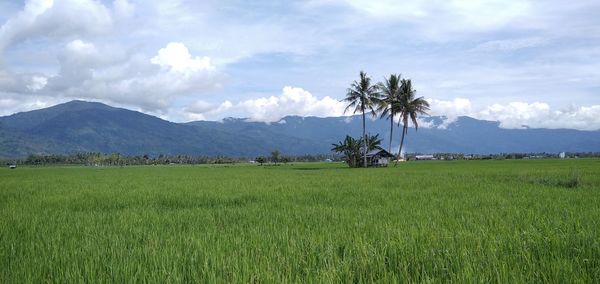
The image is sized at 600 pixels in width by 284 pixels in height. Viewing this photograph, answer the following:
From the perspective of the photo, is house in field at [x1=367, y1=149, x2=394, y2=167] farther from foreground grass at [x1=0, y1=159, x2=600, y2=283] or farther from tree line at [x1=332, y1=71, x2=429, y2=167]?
foreground grass at [x1=0, y1=159, x2=600, y2=283]

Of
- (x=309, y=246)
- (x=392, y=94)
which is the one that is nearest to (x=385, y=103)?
(x=392, y=94)

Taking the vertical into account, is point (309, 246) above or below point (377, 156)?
below

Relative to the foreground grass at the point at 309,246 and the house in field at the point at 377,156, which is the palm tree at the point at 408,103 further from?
the foreground grass at the point at 309,246

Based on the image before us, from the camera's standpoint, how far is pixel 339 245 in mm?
5602

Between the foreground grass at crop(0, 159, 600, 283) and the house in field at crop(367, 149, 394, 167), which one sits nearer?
the foreground grass at crop(0, 159, 600, 283)

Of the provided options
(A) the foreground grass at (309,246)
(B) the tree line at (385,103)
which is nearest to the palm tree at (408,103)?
(B) the tree line at (385,103)

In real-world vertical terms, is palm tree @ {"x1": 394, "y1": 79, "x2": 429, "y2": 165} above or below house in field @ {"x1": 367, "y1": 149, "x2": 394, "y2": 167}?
above

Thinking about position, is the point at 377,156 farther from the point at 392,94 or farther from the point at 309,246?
the point at 309,246

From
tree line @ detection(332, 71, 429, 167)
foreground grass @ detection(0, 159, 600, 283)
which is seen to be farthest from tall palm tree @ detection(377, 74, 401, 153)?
foreground grass @ detection(0, 159, 600, 283)

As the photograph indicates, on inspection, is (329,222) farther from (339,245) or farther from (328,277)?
(328,277)

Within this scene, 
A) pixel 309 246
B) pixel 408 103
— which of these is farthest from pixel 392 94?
pixel 309 246

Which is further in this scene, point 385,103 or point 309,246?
point 385,103

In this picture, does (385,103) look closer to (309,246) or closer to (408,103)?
(408,103)

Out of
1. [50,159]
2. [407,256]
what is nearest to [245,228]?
[407,256]
